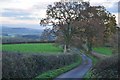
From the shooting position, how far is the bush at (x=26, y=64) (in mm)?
22906

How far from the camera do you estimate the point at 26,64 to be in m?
26.8

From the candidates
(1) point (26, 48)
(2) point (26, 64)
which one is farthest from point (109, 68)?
(1) point (26, 48)

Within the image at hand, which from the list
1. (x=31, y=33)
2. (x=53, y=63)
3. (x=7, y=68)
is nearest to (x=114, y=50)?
(x=7, y=68)

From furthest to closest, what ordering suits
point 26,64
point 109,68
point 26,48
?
1. point 26,48
2. point 26,64
3. point 109,68

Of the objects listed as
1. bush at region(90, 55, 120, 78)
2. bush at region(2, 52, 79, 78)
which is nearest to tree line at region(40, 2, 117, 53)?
bush at region(2, 52, 79, 78)

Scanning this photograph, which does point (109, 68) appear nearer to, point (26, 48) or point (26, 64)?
point (26, 64)

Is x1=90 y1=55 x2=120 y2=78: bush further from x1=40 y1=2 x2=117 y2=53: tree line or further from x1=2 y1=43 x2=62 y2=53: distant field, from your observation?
x1=40 y1=2 x2=117 y2=53: tree line

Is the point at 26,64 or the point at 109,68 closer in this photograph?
the point at 109,68

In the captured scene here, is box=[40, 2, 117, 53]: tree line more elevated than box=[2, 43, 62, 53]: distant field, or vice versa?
box=[40, 2, 117, 53]: tree line

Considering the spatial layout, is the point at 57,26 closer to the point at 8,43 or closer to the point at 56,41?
the point at 56,41

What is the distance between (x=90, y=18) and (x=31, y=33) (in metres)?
12.2

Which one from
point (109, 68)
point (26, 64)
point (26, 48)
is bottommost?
point (26, 64)

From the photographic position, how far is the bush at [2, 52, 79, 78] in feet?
75.2

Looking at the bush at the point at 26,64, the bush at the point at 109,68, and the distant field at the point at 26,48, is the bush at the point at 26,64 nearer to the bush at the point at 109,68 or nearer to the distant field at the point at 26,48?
the distant field at the point at 26,48
